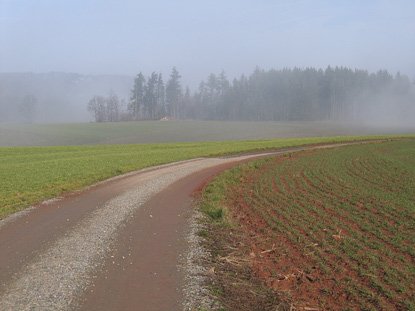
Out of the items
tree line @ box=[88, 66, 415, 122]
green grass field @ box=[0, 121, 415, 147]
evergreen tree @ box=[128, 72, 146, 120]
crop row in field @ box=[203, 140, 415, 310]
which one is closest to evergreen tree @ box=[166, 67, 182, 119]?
tree line @ box=[88, 66, 415, 122]

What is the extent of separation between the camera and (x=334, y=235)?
29.3 feet

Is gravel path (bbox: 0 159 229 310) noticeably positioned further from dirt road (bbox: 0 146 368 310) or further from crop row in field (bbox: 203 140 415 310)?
crop row in field (bbox: 203 140 415 310)

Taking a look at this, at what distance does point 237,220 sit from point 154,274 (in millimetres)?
4810

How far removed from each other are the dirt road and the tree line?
12307 cm

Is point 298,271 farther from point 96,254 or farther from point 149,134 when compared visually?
point 149,134

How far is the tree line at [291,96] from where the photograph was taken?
13150cm

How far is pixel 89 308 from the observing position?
5.32 meters

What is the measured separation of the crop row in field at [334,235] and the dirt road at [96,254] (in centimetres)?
233

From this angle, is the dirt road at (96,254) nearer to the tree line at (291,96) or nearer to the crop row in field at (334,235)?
the crop row in field at (334,235)

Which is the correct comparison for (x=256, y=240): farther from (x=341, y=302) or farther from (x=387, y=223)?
(x=387, y=223)

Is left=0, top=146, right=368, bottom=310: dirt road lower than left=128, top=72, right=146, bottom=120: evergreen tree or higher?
lower

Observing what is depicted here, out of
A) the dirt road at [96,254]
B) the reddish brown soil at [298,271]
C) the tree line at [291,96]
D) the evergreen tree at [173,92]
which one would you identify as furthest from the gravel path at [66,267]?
the evergreen tree at [173,92]

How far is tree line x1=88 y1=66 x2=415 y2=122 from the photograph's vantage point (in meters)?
132

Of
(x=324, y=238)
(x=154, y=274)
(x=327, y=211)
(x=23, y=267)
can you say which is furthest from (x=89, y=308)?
(x=327, y=211)
